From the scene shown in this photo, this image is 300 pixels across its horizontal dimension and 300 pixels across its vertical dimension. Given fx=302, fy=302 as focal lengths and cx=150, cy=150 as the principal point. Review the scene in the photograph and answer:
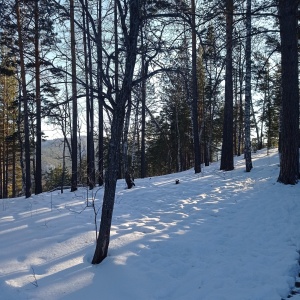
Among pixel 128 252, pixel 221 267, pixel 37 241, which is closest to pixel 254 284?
pixel 221 267

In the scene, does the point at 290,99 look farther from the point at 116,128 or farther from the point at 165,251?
the point at 116,128

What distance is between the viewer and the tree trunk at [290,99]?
8508 millimetres

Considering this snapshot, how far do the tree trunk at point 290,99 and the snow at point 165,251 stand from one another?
65cm

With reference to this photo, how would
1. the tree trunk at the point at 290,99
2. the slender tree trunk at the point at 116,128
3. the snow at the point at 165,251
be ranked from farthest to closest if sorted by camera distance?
the tree trunk at the point at 290,99 < the slender tree trunk at the point at 116,128 < the snow at the point at 165,251

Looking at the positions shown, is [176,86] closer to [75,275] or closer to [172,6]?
[172,6]

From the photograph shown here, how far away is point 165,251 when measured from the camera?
521 cm

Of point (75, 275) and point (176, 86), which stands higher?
point (176, 86)

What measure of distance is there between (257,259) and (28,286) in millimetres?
3442

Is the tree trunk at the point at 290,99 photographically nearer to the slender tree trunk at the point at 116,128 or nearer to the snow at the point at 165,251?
the snow at the point at 165,251

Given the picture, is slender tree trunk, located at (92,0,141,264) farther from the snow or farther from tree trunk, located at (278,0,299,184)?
tree trunk, located at (278,0,299,184)

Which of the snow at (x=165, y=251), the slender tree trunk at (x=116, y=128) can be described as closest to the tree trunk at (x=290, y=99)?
the snow at (x=165, y=251)

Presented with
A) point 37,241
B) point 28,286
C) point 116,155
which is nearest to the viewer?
point 28,286

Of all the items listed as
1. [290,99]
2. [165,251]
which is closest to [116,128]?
[165,251]

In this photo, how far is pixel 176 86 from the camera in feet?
15.9
